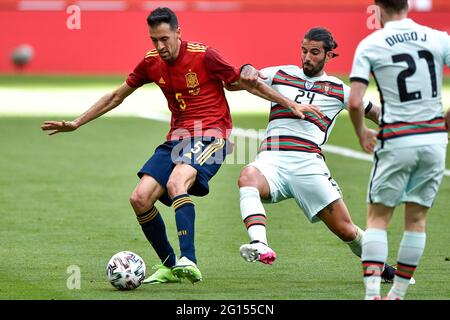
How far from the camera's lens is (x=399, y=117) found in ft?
24.2

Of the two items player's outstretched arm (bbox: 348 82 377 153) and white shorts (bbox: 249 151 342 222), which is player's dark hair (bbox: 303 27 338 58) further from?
player's outstretched arm (bbox: 348 82 377 153)

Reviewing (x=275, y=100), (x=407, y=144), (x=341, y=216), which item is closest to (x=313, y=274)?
(x=341, y=216)

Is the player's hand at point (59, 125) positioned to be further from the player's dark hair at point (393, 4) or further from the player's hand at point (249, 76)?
the player's dark hair at point (393, 4)

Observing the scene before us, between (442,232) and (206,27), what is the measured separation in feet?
90.4

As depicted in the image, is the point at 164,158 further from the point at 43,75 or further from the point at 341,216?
the point at 43,75

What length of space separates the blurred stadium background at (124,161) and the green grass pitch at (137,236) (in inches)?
0.7

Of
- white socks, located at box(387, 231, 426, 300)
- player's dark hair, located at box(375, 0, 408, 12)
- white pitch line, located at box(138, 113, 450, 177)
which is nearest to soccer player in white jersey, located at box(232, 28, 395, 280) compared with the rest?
white socks, located at box(387, 231, 426, 300)

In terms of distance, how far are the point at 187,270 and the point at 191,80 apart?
174 cm

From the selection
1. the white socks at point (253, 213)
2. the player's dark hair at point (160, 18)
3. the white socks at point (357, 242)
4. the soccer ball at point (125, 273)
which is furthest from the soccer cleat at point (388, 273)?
the player's dark hair at point (160, 18)

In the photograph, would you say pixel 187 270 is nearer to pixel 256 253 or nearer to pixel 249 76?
pixel 256 253

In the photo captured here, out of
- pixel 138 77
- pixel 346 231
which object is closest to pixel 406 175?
pixel 346 231

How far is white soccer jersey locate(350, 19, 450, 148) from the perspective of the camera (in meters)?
7.26

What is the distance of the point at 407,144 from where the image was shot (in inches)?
289
